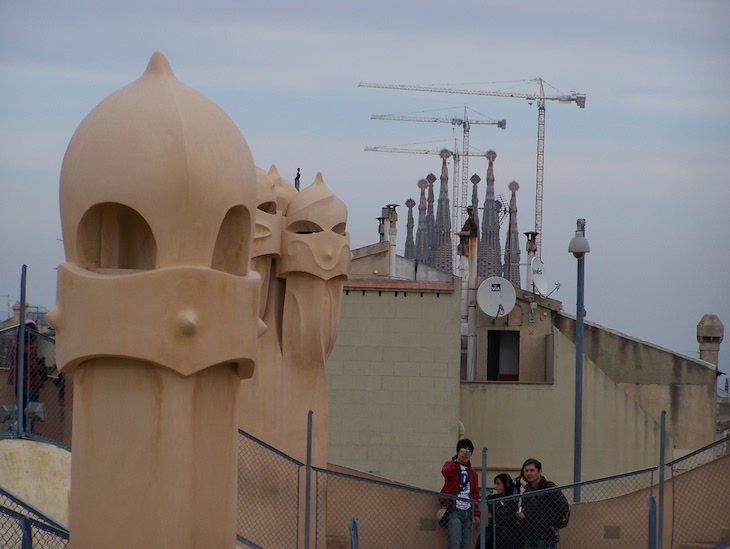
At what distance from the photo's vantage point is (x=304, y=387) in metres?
16.2

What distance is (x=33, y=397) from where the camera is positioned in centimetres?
1342

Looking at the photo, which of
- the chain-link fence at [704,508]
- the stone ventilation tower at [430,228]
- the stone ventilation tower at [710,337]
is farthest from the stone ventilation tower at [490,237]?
the chain-link fence at [704,508]

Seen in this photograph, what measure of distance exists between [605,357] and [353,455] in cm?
721

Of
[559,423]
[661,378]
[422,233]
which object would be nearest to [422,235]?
[422,233]

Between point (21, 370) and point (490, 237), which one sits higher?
point (490, 237)

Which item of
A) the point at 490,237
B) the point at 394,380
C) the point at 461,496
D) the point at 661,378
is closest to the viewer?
the point at 461,496

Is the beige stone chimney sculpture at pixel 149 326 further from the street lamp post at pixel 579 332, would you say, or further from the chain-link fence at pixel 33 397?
the street lamp post at pixel 579 332

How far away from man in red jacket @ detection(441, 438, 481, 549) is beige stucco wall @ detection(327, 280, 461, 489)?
11931mm

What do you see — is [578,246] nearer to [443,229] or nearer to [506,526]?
[506,526]

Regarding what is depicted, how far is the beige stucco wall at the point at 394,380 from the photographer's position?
82.0 ft

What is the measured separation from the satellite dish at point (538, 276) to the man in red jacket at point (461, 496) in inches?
674

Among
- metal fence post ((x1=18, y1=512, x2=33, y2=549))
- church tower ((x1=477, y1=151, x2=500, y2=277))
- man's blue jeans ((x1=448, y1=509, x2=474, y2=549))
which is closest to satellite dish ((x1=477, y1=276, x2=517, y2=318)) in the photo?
man's blue jeans ((x1=448, y1=509, x2=474, y2=549))

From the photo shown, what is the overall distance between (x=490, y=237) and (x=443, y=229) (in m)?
4.29

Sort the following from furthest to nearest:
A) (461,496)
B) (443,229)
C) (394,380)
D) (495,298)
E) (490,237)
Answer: (443,229)
(490,237)
(495,298)
(394,380)
(461,496)
